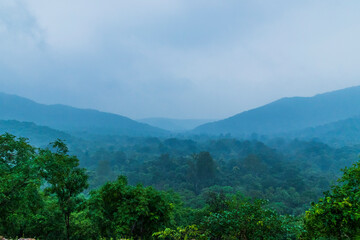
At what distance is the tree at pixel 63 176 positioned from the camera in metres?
8.27

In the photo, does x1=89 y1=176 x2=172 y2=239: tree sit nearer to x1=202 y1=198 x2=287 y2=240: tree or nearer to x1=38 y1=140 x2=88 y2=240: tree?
x1=38 y1=140 x2=88 y2=240: tree

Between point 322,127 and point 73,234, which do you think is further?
point 322,127

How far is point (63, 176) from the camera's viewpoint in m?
8.30

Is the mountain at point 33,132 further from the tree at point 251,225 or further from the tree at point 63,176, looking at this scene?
the tree at point 251,225

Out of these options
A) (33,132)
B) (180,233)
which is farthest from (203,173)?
(33,132)

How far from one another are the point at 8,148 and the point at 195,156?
58.4m

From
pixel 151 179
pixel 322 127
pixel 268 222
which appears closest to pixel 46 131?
pixel 151 179

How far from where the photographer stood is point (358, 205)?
4.49 metres

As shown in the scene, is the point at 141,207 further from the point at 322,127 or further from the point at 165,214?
the point at 322,127

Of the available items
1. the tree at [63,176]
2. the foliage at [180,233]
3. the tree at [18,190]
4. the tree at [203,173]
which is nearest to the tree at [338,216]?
the foliage at [180,233]

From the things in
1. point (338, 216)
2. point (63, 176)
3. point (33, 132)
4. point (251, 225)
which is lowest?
point (251, 225)

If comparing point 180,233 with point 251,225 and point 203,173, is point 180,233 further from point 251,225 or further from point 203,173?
point 203,173

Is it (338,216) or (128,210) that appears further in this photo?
(128,210)

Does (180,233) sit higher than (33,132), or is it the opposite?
(33,132)
